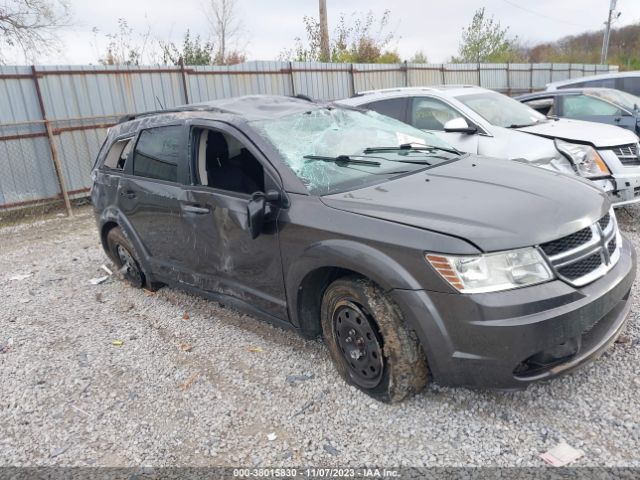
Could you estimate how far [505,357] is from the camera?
2.37 metres

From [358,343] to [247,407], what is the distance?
0.80 meters

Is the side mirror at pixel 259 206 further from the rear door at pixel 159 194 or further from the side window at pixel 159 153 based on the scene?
the side window at pixel 159 153

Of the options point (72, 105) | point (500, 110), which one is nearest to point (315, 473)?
point (500, 110)

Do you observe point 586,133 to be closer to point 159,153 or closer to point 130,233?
point 159,153

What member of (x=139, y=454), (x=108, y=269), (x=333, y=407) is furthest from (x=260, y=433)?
(x=108, y=269)

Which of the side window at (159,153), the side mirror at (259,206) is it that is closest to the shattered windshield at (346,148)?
the side mirror at (259,206)

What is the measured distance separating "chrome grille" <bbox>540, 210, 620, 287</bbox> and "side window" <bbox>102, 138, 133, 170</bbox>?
3769mm

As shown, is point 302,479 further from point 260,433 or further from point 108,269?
point 108,269

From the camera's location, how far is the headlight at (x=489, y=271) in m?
2.36

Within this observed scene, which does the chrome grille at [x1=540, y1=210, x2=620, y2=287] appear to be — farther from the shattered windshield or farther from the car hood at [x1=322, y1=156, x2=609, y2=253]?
the shattered windshield

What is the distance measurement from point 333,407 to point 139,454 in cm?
110

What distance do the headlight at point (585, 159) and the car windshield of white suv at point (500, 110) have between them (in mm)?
823

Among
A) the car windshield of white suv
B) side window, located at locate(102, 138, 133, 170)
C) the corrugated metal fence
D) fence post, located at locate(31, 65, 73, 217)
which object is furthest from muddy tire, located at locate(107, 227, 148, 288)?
the car windshield of white suv

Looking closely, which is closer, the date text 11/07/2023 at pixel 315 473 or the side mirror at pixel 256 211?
the date text 11/07/2023 at pixel 315 473
